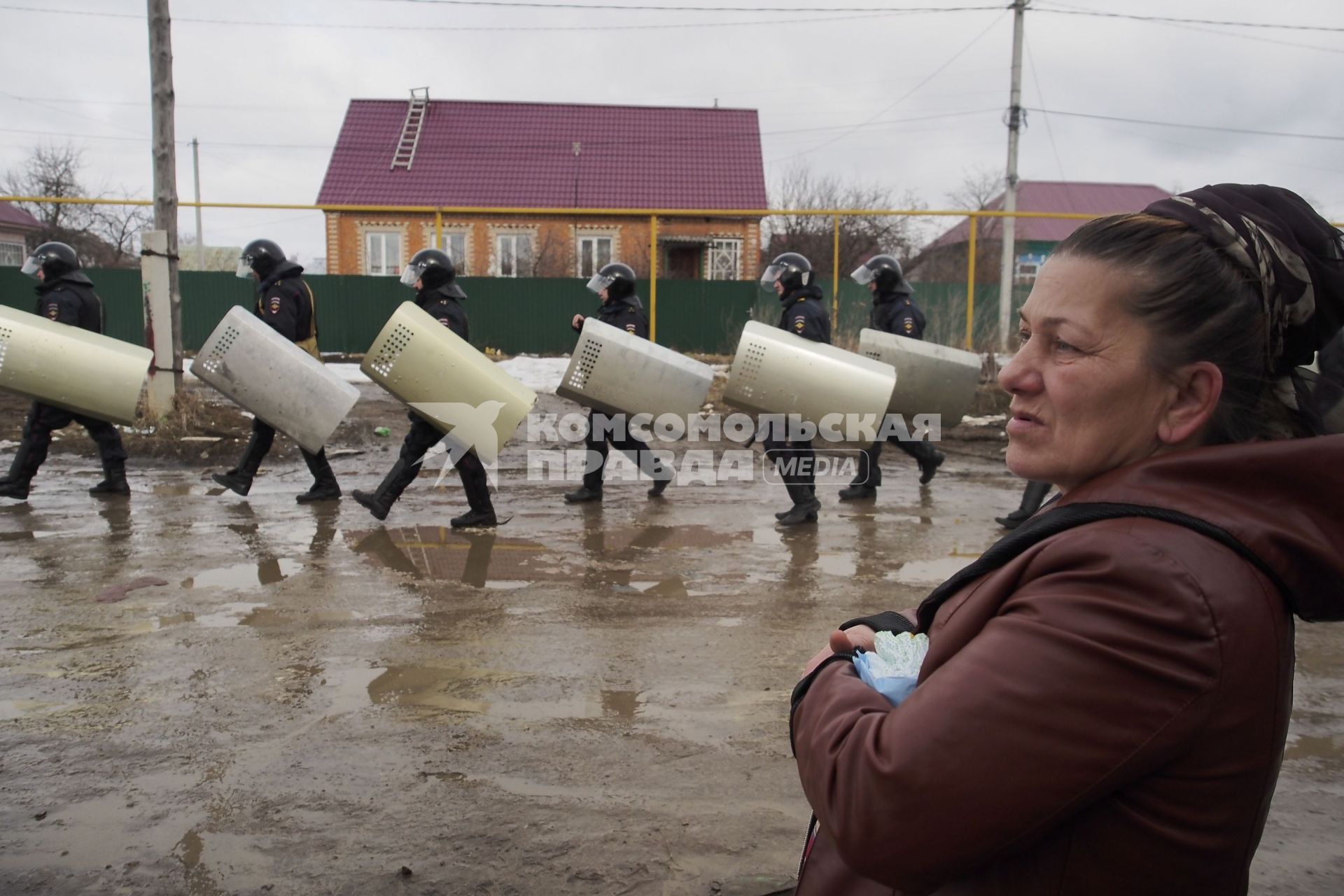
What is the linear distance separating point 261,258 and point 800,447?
426cm

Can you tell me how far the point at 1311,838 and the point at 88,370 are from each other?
7.07m

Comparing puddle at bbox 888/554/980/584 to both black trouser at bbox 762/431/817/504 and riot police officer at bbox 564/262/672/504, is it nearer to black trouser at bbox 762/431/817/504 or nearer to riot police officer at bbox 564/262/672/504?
black trouser at bbox 762/431/817/504

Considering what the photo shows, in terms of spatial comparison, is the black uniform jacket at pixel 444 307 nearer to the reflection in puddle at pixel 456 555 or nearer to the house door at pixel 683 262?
the reflection in puddle at pixel 456 555

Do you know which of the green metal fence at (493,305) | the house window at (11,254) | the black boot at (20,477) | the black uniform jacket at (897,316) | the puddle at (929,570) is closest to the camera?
the puddle at (929,570)

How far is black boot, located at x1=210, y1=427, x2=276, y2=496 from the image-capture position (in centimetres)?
704

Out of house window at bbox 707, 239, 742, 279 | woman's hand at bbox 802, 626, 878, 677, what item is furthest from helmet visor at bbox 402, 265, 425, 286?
house window at bbox 707, 239, 742, 279

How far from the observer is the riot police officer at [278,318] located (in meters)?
7.09

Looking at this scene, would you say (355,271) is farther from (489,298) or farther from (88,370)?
(88,370)

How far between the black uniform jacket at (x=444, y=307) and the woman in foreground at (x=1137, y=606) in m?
5.72

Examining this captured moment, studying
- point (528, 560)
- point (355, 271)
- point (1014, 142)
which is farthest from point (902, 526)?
point (355, 271)

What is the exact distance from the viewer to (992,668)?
919 millimetres

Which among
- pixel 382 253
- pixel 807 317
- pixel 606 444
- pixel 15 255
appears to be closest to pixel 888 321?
pixel 807 317

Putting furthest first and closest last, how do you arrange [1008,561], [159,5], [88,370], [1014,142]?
[1014,142], [159,5], [88,370], [1008,561]

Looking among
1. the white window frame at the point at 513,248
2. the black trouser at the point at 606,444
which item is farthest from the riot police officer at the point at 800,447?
the white window frame at the point at 513,248
